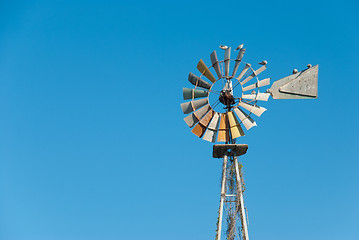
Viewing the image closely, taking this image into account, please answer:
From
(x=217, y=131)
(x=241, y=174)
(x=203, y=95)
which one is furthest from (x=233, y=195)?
(x=203, y=95)

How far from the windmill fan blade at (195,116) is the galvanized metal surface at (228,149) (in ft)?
4.39

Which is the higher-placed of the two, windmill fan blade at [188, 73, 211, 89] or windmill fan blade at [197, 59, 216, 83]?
windmill fan blade at [197, 59, 216, 83]

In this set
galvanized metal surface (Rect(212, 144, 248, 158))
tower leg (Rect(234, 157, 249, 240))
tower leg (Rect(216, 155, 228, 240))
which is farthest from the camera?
galvanized metal surface (Rect(212, 144, 248, 158))

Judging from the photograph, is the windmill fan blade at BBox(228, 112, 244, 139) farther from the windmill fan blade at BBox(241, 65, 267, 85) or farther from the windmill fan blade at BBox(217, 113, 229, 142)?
the windmill fan blade at BBox(241, 65, 267, 85)

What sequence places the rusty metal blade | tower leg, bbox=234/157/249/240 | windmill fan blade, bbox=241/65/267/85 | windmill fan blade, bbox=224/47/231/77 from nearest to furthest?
tower leg, bbox=234/157/249/240
the rusty metal blade
windmill fan blade, bbox=241/65/267/85
windmill fan blade, bbox=224/47/231/77

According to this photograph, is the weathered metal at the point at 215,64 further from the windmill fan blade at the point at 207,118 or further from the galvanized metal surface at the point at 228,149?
the galvanized metal surface at the point at 228,149

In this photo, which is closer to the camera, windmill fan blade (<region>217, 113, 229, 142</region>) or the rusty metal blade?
windmill fan blade (<region>217, 113, 229, 142</region>)

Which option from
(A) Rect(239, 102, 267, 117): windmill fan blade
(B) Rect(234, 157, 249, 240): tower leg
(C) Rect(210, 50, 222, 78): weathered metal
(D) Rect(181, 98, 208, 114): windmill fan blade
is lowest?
(B) Rect(234, 157, 249, 240): tower leg

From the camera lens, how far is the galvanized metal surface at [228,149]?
17844 millimetres

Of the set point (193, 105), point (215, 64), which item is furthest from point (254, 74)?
point (193, 105)

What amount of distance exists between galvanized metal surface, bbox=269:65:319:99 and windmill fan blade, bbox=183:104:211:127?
8.60ft

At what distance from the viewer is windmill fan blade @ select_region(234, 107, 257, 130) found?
58.7ft

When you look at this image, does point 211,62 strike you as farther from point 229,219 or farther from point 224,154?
point 229,219

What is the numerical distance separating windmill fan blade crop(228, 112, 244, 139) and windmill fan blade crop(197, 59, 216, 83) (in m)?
1.65
